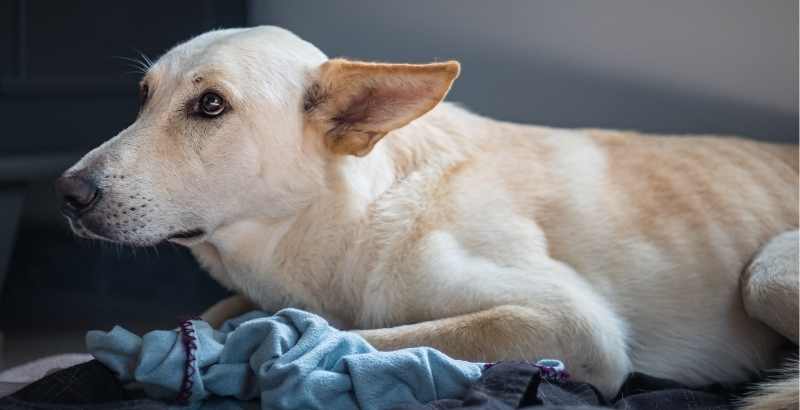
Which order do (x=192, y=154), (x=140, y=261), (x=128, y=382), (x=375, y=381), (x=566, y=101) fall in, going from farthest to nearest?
(x=140, y=261) < (x=566, y=101) < (x=192, y=154) < (x=128, y=382) < (x=375, y=381)

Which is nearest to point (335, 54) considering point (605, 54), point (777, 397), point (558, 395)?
point (605, 54)

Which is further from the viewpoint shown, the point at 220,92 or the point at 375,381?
the point at 220,92

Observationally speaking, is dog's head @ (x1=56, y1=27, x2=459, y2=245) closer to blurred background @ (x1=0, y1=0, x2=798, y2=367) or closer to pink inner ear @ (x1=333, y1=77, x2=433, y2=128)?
pink inner ear @ (x1=333, y1=77, x2=433, y2=128)

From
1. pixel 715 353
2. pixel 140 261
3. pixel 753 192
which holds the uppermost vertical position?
pixel 753 192

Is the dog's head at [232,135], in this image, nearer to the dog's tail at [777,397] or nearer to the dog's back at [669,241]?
the dog's back at [669,241]

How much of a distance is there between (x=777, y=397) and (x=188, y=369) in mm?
1051

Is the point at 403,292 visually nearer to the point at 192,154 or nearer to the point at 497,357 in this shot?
the point at 497,357

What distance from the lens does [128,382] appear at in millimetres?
1778

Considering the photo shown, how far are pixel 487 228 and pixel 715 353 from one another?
2.02ft

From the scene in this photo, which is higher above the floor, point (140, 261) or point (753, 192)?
point (753, 192)

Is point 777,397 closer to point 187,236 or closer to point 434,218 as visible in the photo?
point 434,218

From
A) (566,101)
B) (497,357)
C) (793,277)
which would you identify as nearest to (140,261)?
(566,101)

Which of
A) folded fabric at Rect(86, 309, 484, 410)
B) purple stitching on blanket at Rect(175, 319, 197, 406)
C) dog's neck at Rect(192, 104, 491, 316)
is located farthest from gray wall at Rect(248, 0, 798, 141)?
purple stitching on blanket at Rect(175, 319, 197, 406)

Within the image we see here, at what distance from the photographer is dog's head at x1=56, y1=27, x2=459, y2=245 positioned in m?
1.86
